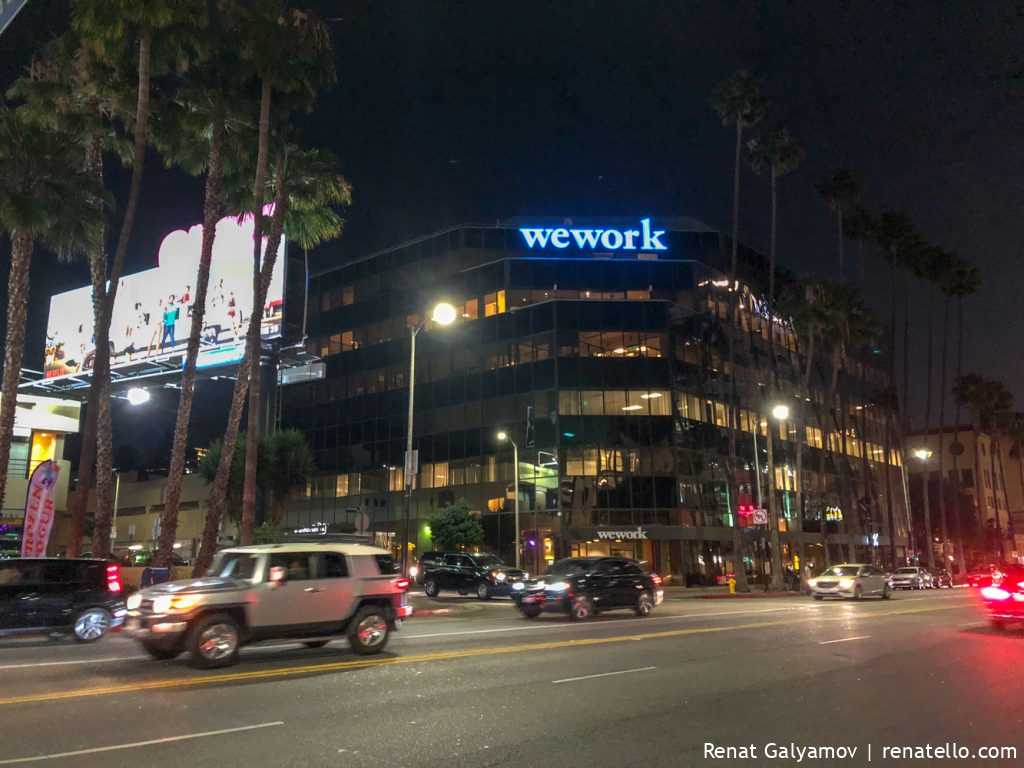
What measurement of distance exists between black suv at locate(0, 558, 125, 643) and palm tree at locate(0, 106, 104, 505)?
31.7ft

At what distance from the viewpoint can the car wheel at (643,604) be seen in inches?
871

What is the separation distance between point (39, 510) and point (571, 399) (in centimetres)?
3043

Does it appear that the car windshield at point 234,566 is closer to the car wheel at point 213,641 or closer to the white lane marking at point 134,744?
the car wheel at point 213,641

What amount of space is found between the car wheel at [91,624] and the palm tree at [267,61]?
6.88 m

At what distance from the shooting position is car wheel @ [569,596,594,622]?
67.4ft

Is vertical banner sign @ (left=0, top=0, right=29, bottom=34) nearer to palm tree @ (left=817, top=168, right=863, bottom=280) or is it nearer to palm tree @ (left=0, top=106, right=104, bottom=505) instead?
palm tree @ (left=0, top=106, right=104, bottom=505)

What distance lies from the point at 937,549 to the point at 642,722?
91503 millimetres

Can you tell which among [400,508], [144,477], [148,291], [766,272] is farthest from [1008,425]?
[144,477]

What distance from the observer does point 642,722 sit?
790 centimetres

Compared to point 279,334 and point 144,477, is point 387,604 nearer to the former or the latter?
point 279,334

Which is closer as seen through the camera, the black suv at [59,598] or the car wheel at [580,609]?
the black suv at [59,598]

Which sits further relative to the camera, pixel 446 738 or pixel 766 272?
pixel 766 272

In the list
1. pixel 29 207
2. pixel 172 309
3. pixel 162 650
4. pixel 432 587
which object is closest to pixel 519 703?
pixel 162 650

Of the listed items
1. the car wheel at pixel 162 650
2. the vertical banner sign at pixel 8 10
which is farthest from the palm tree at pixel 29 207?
the vertical banner sign at pixel 8 10
